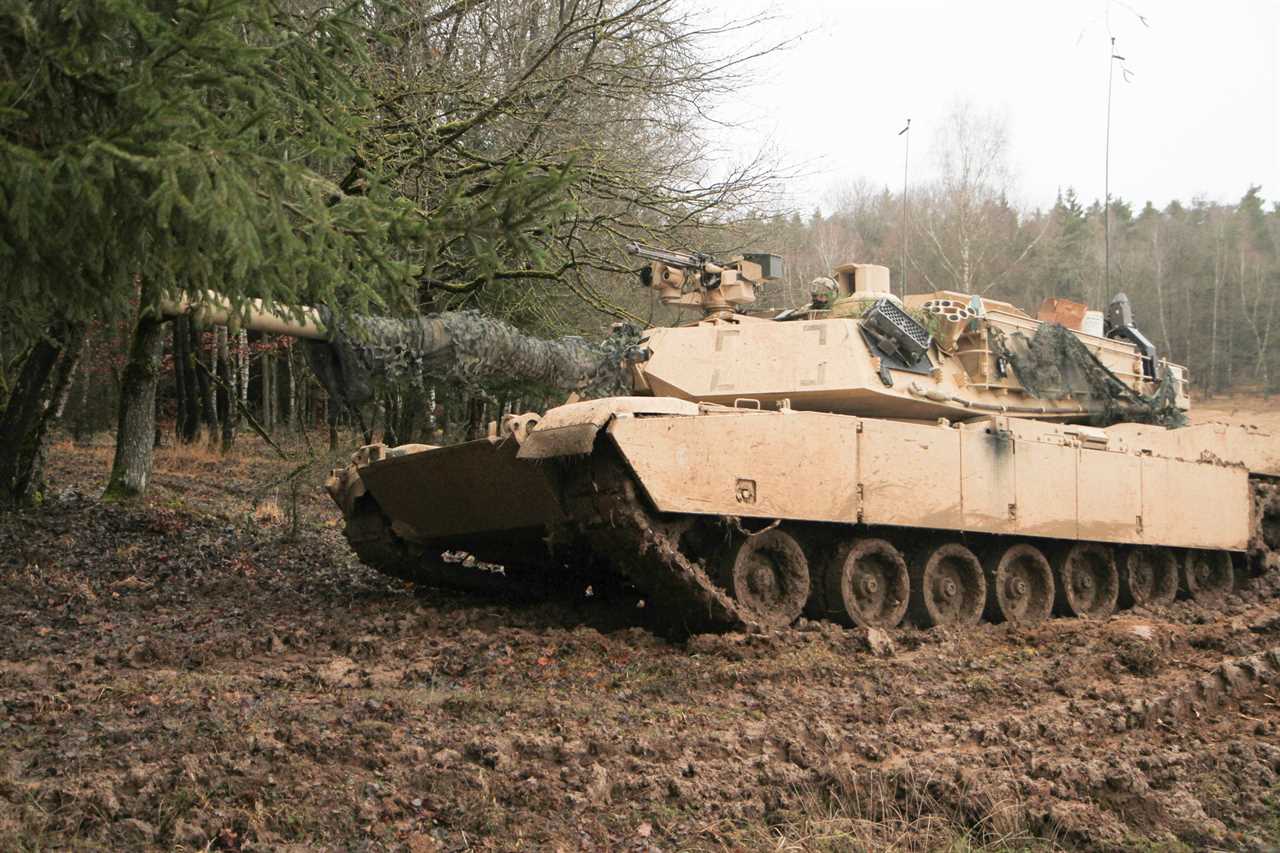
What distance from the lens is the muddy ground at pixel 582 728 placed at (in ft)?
14.5

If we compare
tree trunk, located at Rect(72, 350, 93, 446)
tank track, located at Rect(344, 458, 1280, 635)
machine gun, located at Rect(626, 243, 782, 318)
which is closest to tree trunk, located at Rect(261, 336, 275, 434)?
tree trunk, located at Rect(72, 350, 93, 446)

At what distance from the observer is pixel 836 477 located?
8719 millimetres

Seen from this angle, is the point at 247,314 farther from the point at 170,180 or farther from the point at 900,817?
the point at 900,817

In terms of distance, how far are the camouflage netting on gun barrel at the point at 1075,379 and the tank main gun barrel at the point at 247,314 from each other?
20.0ft

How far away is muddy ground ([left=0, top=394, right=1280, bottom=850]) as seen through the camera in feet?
14.5

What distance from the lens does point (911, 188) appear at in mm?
28734

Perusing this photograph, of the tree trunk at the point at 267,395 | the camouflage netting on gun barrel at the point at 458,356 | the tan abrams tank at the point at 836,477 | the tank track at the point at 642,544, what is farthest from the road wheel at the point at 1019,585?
the tree trunk at the point at 267,395

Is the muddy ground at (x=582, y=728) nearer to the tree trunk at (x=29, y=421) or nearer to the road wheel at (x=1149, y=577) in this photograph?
the tree trunk at (x=29, y=421)

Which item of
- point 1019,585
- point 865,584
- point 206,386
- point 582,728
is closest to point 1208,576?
point 1019,585

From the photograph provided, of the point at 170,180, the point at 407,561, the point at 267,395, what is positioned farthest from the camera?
the point at 267,395

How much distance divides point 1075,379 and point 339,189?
26.6ft

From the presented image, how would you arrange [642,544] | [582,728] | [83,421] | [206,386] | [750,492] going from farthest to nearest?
[83,421] < [206,386] < [750,492] < [642,544] < [582,728]

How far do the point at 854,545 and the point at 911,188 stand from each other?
21.0 meters

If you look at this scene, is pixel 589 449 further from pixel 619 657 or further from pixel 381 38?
→ pixel 381 38
